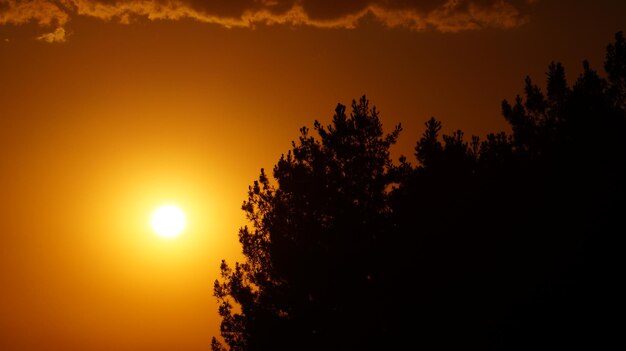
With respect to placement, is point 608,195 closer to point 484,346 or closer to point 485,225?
point 485,225

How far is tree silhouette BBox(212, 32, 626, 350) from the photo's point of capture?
12.3 metres

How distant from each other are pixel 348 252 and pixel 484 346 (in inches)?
215

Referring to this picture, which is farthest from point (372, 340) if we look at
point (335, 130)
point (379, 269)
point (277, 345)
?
point (335, 130)

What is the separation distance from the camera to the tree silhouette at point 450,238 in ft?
40.5

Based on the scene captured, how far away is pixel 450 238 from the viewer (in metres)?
14.7

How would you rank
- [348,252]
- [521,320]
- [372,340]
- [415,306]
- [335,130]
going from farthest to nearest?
[335,130] → [348,252] → [372,340] → [415,306] → [521,320]

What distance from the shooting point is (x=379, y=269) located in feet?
54.3

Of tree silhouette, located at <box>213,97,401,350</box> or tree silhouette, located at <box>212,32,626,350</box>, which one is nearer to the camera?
tree silhouette, located at <box>212,32,626,350</box>

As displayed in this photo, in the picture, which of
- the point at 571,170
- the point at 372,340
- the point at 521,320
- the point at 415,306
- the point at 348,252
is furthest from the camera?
the point at 348,252

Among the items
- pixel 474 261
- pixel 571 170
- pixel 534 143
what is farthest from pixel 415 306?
pixel 534 143

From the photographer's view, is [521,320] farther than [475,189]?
No

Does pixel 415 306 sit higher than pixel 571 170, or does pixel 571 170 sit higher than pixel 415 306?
pixel 571 170

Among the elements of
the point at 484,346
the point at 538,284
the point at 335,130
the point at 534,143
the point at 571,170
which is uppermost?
the point at 335,130

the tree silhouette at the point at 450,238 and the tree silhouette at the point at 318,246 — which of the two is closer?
the tree silhouette at the point at 450,238
